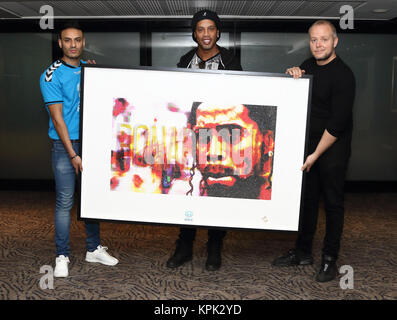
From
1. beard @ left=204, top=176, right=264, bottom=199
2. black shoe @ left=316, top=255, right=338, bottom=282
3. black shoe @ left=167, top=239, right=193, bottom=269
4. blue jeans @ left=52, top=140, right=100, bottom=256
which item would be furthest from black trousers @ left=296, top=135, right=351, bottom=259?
blue jeans @ left=52, top=140, right=100, bottom=256

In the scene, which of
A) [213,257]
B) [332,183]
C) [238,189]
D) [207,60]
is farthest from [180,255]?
[207,60]

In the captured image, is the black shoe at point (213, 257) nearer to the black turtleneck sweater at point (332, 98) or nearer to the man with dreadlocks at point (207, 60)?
the man with dreadlocks at point (207, 60)

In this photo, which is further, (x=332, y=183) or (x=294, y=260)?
(x=294, y=260)

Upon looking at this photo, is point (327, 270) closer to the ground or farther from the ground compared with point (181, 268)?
farther from the ground

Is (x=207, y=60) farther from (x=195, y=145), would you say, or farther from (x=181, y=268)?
(x=181, y=268)

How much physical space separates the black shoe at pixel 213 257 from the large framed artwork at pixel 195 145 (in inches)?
18.1

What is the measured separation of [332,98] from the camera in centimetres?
227

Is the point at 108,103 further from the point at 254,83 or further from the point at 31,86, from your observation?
the point at 31,86

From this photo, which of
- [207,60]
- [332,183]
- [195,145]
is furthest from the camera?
[207,60]

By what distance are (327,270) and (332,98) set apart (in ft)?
3.58

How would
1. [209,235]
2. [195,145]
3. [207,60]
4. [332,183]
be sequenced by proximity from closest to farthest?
[195,145] < [332,183] < [207,60] < [209,235]

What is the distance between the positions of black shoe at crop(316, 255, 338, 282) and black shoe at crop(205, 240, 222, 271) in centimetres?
66

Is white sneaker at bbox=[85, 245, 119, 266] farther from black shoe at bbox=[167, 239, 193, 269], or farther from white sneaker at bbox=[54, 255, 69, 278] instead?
black shoe at bbox=[167, 239, 193, 269]

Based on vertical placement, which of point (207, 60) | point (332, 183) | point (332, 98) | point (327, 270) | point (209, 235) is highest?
point (207, 60)
